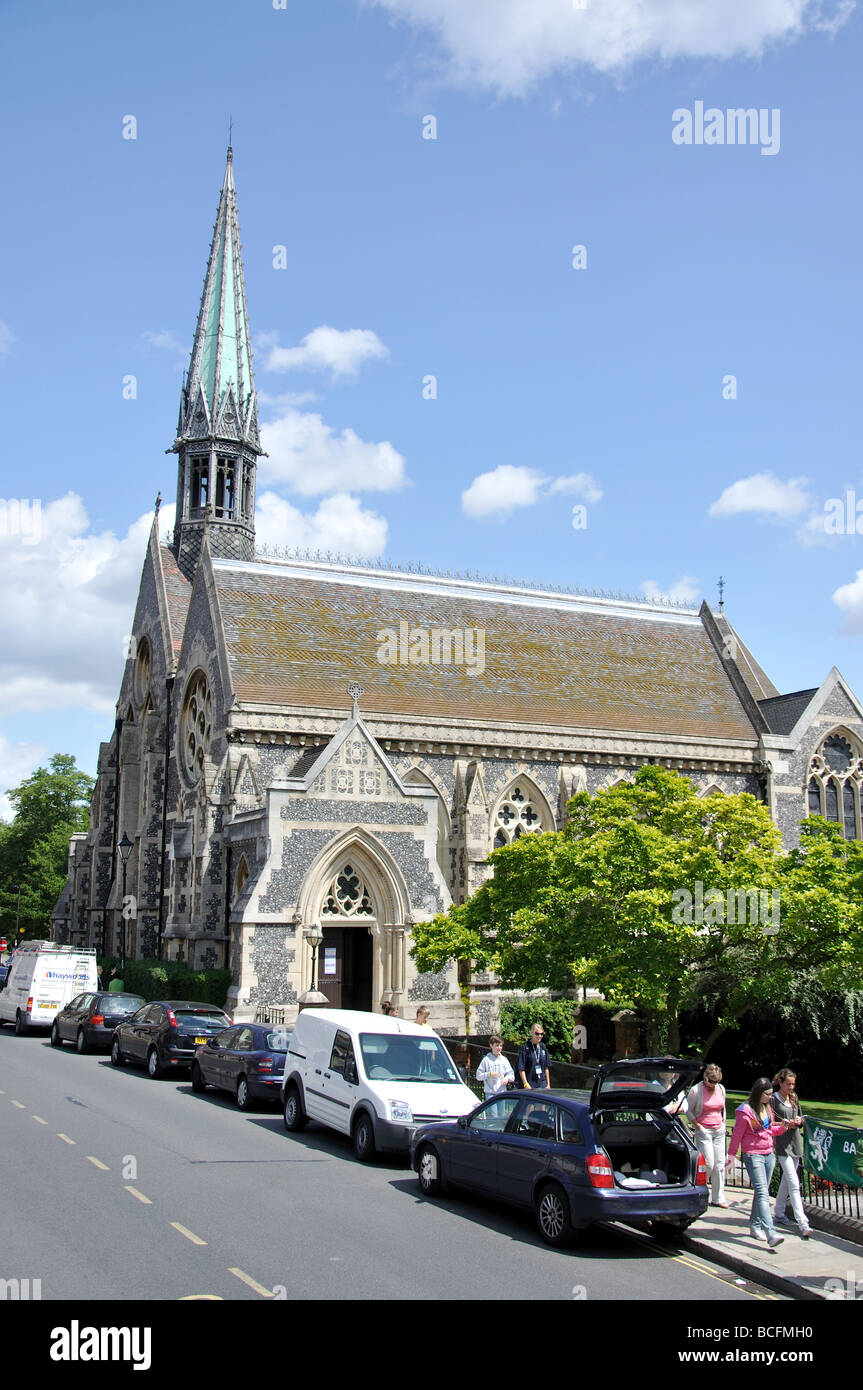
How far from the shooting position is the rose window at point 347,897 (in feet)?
89.9

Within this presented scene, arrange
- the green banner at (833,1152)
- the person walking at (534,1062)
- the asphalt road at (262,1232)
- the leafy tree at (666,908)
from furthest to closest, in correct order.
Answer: the leafy tree at (666,908), the person walking at (534,1062), the green banner at (833,1152), the asphalt road at (262,1232)

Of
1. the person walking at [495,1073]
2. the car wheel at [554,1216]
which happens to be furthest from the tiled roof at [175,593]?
the car wheel at [554,1216]

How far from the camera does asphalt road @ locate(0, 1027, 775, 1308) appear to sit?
848 cm

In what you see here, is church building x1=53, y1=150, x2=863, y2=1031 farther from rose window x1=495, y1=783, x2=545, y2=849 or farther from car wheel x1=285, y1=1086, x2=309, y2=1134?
car wheel x1=285, y1=1086, x2=309, y2=1134

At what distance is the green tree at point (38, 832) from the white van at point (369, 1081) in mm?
60422

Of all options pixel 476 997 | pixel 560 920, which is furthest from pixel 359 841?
pixel 560 920

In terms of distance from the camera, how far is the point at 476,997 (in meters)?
29.6

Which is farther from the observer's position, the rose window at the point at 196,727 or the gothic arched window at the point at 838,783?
the gothic arched window at the point at 838,783

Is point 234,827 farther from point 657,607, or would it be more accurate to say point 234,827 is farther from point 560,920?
point 657,607

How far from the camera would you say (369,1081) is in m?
14.3

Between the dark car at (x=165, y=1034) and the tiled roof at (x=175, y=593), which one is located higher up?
the tiled roof at (x=175, y=593)

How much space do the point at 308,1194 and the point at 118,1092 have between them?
7.84m

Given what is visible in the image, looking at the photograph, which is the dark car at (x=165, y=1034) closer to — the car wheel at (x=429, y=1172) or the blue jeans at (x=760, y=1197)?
the car wheel at (x=429, y=1172)

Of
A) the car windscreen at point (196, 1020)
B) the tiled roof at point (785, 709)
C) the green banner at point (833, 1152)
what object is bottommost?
the green banner at point (833, 1152)
